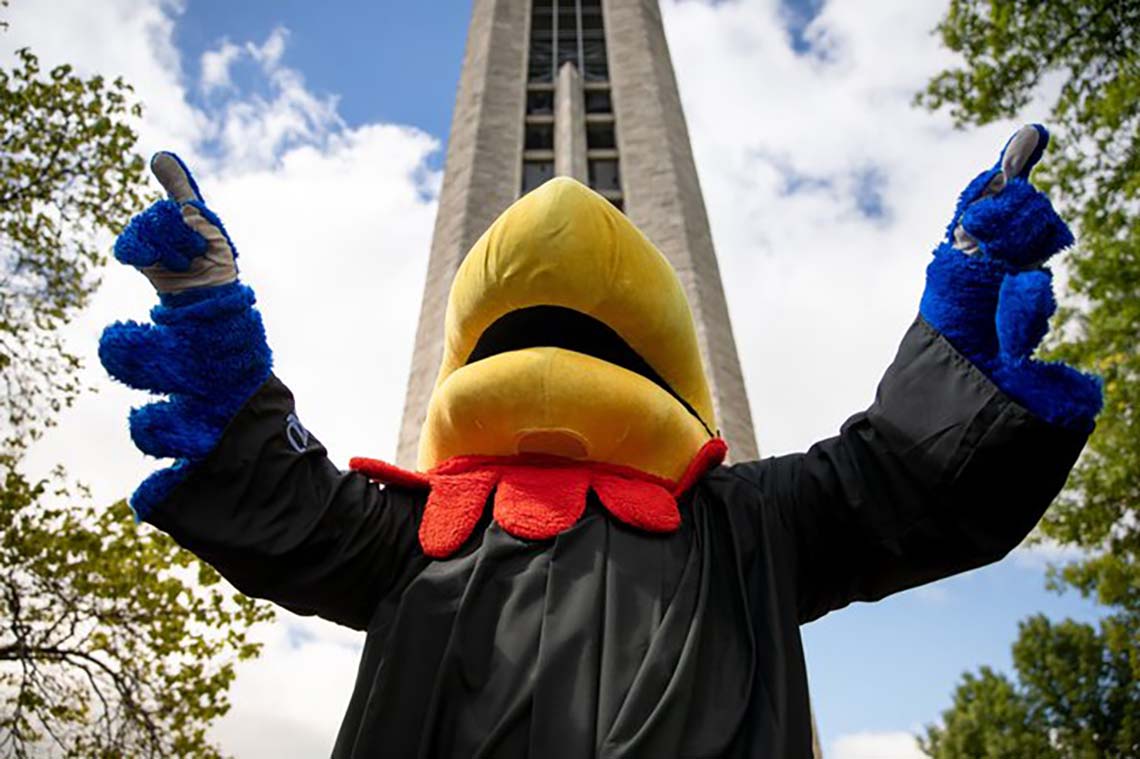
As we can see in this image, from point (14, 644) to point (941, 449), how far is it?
7.42 m

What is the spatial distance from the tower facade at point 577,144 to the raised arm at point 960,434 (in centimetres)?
1023

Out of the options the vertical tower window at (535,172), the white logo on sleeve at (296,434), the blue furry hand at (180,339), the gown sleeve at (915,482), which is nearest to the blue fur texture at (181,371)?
the blue furry hand at (180,339)

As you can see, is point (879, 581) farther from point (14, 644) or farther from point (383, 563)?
point (14, 644)

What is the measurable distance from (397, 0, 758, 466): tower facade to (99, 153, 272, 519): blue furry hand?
10169mm

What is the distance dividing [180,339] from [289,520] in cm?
46

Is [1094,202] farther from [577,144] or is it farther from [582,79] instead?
[582,79]

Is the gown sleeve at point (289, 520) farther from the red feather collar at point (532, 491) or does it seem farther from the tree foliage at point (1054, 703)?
the tree foliage at point (1054, 703)

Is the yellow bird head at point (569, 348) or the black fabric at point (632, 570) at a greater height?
the yellow bird head at point (569, 348)

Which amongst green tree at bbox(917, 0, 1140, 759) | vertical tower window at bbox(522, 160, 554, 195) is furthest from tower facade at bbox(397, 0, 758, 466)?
green tree at bbox(917, 0, 1140, 759)

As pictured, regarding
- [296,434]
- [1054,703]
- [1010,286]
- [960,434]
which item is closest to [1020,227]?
[1010,286]

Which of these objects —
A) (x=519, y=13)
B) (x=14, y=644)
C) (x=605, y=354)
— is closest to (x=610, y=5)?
(x=519, y=13)

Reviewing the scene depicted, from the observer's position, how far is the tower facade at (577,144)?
14312 millimetres

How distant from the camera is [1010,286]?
186 centimetres

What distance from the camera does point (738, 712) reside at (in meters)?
1.91
